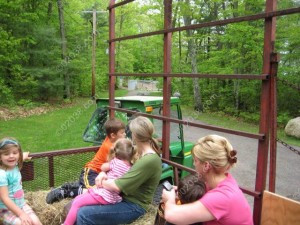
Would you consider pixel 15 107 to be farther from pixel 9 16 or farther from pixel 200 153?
pixel 200 153

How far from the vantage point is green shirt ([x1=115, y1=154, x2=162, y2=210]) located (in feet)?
8.04

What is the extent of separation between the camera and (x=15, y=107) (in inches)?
598

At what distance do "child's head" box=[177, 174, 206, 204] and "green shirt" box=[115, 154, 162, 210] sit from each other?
1.75 feet

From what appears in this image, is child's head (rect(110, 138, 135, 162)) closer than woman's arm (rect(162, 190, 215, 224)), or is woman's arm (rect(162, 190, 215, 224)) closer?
woman's arm (rect(162, 190, 215, 224))

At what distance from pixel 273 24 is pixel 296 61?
12.1 meters

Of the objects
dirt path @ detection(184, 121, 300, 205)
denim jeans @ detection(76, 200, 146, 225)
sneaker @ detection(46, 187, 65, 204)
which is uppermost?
denim jeans @ detection(76, 200, 146, 225)

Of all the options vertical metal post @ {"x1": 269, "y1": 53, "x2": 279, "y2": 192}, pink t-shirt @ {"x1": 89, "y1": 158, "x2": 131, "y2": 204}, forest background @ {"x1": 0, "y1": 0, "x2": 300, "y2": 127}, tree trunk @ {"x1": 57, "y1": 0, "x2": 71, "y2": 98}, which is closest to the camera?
vertical metal post @ {"x1": 269, "y1": 53, "x2": 279, "y2": 192}

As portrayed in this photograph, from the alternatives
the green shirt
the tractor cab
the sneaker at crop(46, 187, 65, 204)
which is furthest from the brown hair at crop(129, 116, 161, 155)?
the tractor cab

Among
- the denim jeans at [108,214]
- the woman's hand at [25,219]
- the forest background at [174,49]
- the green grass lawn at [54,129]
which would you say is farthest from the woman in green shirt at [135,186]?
the forest background at [174,49]

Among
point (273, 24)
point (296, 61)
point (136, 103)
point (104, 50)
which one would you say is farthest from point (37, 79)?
point (273, 24)

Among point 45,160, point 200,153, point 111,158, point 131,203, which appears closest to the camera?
point 200,153

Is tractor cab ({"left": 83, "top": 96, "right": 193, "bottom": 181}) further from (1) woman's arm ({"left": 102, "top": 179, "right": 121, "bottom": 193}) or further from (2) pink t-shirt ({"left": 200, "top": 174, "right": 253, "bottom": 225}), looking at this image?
(2) pink t-shirt ({"left": 200, "top": 174, "right": 253, "bottom": 225})

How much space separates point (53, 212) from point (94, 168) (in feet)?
1.86

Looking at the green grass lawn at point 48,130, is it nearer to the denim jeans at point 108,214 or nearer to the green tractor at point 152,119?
the green tractor at point 152,119
